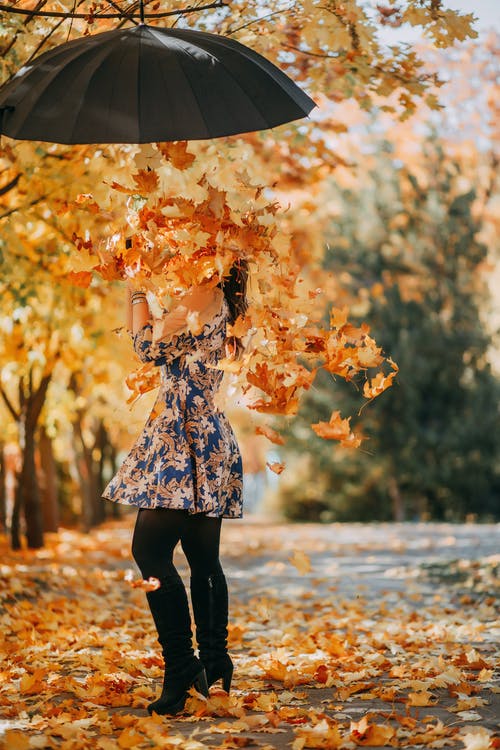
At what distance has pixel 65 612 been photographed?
637cm

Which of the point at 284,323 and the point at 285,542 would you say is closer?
the point at 284,323

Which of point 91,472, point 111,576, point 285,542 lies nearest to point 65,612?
point 111,576

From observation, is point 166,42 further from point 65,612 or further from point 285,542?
point 285,542

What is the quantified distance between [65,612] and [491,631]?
2906 mm

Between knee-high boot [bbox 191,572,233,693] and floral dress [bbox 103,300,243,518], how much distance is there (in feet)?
1.18

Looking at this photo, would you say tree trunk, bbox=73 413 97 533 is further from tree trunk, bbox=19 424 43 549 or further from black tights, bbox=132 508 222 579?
black tights, bbox=132 508 222 579

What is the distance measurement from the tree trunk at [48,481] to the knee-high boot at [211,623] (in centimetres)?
940

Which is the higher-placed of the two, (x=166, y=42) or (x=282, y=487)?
(x=166, y=42)

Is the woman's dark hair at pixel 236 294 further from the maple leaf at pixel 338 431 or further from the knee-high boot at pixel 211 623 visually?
the knee-high boot at pixel 211 623

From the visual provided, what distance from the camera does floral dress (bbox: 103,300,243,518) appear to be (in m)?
3.44

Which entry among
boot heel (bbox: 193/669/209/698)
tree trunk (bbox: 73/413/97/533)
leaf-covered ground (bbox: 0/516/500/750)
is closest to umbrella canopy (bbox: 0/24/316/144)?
leaf-covered ground (bbox: 0/516/500/750)

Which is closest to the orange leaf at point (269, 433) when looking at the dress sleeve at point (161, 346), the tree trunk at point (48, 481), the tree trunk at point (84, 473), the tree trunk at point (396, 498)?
the dress sleeve at point (161, 346)

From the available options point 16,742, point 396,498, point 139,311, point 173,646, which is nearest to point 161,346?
point 139,311

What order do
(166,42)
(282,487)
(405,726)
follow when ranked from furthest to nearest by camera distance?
(282,487) < (166,42) < (405,726)
